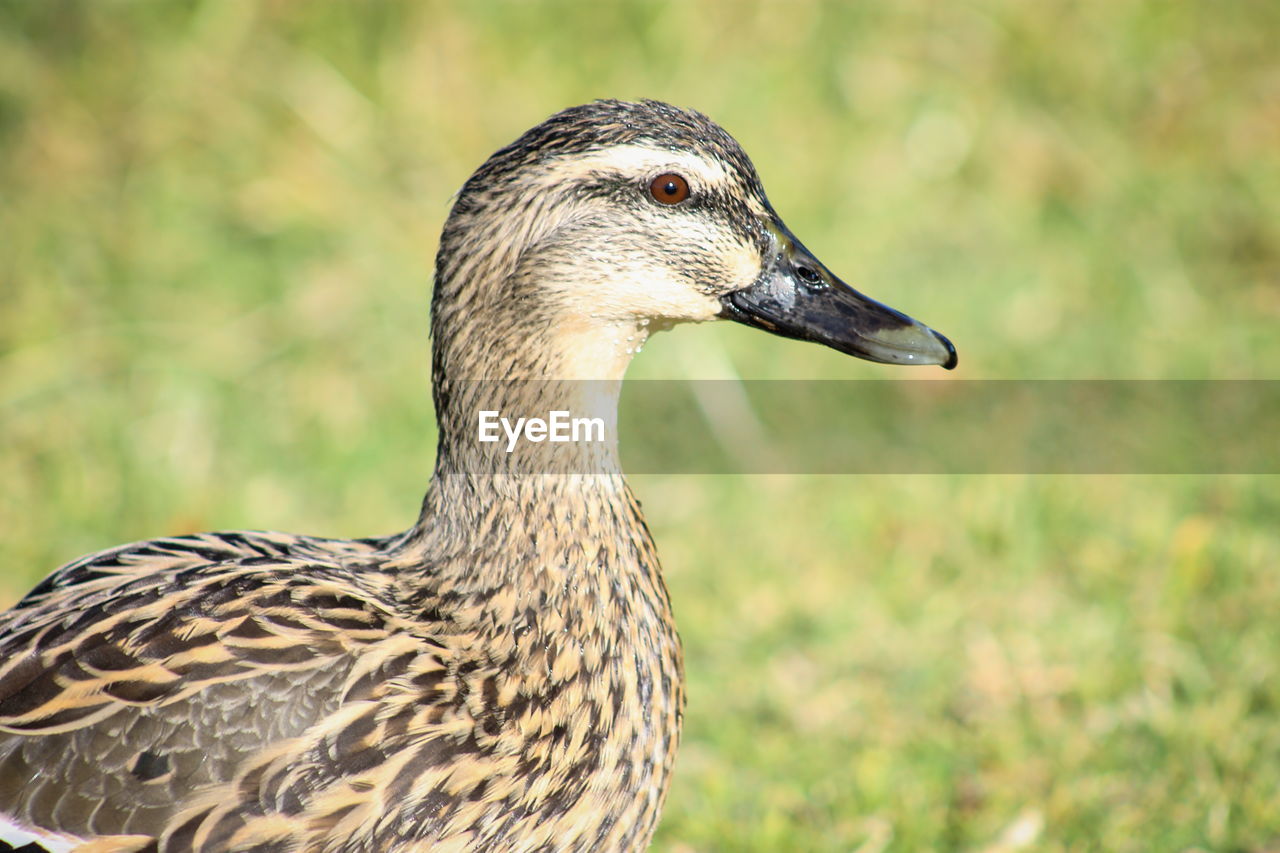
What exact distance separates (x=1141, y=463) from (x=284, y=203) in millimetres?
3200

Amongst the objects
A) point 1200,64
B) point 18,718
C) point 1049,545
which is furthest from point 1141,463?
point 18,718

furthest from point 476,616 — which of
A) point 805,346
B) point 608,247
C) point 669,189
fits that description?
point 805,346

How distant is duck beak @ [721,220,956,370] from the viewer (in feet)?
7.59

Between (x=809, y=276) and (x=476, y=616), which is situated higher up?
(x=809, y=276)

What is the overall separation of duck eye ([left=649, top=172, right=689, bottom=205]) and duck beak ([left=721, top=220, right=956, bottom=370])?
0.16 metres

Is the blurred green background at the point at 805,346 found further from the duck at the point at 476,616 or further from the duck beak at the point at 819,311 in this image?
the duck beak at the point at 819,311

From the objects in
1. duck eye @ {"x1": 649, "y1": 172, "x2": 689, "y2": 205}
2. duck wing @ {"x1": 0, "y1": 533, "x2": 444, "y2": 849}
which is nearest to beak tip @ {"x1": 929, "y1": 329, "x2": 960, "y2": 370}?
duck eye @ {"x1": 649, "y1": 172, "x2": 689, "y2": 205}

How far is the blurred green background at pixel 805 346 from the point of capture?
10.7ft

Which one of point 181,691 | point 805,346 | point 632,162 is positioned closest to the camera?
point 181,691

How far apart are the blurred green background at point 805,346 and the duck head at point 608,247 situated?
122 centimetres

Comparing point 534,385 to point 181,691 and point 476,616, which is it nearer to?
point 476,616

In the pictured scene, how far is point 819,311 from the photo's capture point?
7.65ft

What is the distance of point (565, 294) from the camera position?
222 cm

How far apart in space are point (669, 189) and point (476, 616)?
77cm
